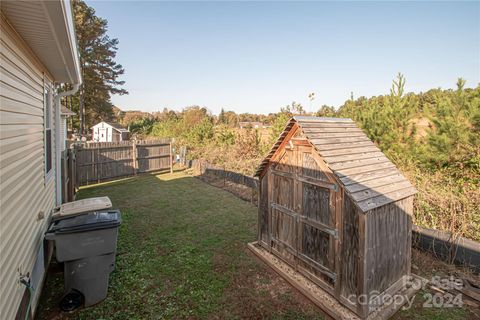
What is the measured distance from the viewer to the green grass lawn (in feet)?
11.7

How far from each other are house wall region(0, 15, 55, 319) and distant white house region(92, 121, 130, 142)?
31364 millimetres

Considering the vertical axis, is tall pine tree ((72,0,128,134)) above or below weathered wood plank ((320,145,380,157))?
above

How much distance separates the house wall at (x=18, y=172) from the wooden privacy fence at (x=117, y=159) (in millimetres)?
7022

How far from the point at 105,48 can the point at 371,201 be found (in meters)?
31.2

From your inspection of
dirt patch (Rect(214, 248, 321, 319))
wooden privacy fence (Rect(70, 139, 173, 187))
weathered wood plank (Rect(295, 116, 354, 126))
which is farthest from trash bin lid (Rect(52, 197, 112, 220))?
wooden privacy fence (Rect(70, 139, 173, 187))

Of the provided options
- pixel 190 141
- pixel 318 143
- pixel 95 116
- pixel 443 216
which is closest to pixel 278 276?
pixel 318 143

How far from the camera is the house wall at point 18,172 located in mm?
2391

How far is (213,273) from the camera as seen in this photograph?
4527mm

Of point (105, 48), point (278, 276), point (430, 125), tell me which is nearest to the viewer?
point (278, 276)

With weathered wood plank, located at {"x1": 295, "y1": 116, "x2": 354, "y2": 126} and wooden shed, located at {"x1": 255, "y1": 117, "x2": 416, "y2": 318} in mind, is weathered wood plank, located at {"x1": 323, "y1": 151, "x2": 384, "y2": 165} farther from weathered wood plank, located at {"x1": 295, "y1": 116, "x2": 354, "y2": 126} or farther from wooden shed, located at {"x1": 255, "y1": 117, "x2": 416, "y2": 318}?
weathered wood plank, located at {"x1": 295, "y1": 116, "x2": 354, "y2": 126}

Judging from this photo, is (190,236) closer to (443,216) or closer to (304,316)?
(304,316)

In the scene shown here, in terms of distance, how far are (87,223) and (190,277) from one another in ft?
6.47

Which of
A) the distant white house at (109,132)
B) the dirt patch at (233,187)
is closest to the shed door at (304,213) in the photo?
the dirt patch at (233,187)

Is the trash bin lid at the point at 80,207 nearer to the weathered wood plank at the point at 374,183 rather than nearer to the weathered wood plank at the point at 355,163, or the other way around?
the weathered wood plank at the point at 355,163
